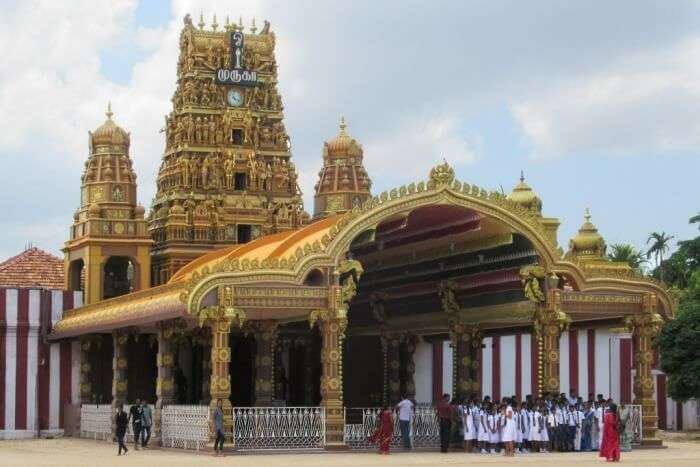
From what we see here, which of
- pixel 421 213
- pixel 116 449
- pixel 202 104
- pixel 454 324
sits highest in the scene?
pixel 202 104

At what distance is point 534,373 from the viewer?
45844 mm

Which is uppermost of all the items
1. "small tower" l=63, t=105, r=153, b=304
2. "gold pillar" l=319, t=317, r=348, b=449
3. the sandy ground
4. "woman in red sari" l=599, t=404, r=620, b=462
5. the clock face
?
the clock face

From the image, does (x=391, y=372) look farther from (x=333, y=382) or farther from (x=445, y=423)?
(x=333, y=382)

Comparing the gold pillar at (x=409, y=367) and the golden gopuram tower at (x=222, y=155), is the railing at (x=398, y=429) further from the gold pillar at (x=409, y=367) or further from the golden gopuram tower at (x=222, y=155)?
the golden gopuram tower at (x=222, y=155)

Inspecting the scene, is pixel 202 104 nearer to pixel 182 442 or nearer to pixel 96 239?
pixel 96 239

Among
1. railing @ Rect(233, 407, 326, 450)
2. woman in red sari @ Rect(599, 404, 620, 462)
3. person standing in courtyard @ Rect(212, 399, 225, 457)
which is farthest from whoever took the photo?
railing @ Rect(233, 407, 326, 450)

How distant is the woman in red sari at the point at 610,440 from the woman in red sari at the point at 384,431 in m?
4.67

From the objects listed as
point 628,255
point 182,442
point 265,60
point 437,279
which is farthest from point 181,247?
point 628,255

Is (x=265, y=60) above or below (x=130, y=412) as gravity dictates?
above

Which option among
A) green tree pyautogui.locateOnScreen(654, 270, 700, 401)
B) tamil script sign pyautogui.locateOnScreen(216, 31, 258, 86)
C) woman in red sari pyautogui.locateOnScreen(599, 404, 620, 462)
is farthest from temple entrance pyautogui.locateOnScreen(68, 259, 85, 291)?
woman in red sari pyautogui.locateOnScreen(599, 404, 620, 462)

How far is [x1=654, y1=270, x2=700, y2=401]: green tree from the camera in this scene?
1823 inches

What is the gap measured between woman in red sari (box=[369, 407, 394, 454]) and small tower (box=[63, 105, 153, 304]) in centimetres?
1387

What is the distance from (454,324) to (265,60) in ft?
47.3

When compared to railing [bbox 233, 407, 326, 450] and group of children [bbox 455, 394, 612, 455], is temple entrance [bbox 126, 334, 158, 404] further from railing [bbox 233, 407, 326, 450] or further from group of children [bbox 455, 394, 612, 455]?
group of children [bbox 455, 394, 612, 455]
